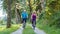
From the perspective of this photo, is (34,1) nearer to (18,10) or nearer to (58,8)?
(18,10)

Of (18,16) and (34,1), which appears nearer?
(34,1)

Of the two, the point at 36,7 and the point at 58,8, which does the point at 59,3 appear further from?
the point at 36,7

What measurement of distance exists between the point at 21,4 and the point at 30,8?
226cm

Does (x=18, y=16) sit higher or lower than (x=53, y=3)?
lower

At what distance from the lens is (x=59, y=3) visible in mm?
22766

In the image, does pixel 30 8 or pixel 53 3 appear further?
pixel 30 8

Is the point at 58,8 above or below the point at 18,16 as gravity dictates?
above

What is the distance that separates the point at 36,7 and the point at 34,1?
1169 millimetres

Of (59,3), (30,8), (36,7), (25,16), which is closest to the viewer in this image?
(25,16)

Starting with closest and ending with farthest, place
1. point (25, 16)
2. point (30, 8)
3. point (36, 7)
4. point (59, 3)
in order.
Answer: point (25, 16) → point (59, 3) → point (36, 7) → point (30, 8)

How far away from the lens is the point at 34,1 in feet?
134

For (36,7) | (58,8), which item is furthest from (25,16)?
(36,7)

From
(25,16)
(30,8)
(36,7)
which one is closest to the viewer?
(25,16)

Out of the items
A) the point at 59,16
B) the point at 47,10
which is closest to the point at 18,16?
the point at 47,10
